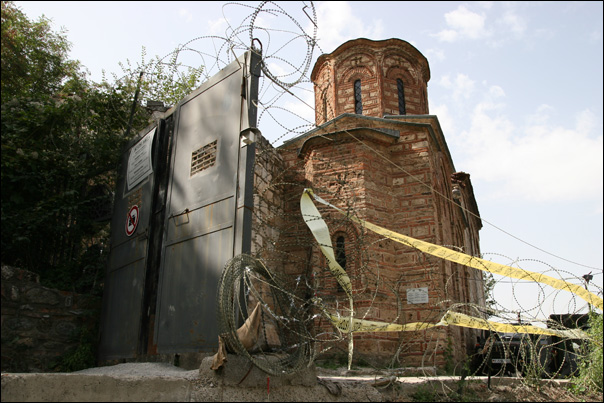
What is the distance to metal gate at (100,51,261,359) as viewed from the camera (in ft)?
18.9

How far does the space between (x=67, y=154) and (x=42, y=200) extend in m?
1.03

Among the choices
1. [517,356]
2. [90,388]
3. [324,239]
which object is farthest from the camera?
[324,239]

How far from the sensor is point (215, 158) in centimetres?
641

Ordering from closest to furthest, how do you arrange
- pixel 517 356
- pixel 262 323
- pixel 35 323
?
pixel 262 323, pixel 517 356, pixel 35 323

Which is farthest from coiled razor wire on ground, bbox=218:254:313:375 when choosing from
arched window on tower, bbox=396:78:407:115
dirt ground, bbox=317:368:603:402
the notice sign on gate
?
arched window on tower, bbox=396:78:407:115

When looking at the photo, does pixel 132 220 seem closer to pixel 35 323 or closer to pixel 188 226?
pixel 188 226

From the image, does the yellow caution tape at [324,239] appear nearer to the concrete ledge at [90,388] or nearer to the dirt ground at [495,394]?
the dirt ground at [495,394]

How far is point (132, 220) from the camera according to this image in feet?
24.9

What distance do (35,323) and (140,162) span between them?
293 centimetres

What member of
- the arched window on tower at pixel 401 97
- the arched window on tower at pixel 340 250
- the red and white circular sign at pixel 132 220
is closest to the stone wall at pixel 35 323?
the red and white circular sign at pixel 132 220

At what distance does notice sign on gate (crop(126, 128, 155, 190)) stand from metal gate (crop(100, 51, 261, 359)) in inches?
4.2

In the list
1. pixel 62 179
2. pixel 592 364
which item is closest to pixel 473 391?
pixel 592 364

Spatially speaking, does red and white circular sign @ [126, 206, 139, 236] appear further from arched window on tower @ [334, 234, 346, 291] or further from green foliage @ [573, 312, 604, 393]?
green foliage @ [573, 312, 604, 393]

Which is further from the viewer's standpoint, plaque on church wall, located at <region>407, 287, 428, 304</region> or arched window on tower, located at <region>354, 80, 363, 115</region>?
arched window on tower, located at <region>354, 80, 363, 115</region>
